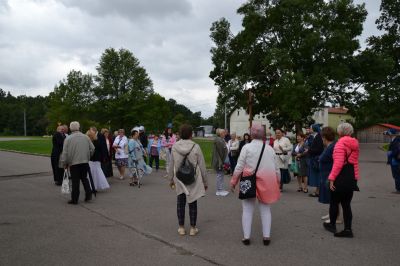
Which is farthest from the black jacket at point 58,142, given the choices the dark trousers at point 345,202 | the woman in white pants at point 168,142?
the dark trousers at point 345,202

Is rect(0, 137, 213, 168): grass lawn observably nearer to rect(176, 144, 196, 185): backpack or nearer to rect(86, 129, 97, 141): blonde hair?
rect(86, 129, 97, 141): blonde hair

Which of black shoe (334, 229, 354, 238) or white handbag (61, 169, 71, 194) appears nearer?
black shoe (334, 229, 354, 238)

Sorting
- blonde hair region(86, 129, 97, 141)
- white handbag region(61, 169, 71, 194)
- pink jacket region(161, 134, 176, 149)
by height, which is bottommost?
white handbag region(61, 169, 71, 194)

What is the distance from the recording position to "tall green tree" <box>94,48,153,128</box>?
60688 millimetres

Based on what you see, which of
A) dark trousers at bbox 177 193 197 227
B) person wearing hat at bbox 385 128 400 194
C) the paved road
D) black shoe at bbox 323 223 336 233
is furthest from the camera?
person wearing hat at bbox 385 128 400 194

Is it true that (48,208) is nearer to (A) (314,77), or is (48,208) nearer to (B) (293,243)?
(B) (293,243)

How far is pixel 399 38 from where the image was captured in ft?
142

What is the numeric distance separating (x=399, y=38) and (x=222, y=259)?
4504 cm

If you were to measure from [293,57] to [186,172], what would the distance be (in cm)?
3111

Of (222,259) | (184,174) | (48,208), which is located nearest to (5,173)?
(48,208)

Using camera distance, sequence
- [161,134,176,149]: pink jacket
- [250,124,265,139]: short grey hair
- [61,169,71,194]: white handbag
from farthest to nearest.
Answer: [161,134,176,149]: pink jacket < [61,169,71,194]: white handbag < [250,124,265,139]: short grey hair

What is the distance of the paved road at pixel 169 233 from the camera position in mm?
5172

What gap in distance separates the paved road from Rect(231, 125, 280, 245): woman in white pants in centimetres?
29

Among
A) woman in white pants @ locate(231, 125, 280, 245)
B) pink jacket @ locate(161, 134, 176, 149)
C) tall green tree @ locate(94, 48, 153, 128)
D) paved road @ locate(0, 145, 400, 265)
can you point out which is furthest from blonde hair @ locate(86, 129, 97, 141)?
tall green tree @ locate(94, 48, 153, 128)
